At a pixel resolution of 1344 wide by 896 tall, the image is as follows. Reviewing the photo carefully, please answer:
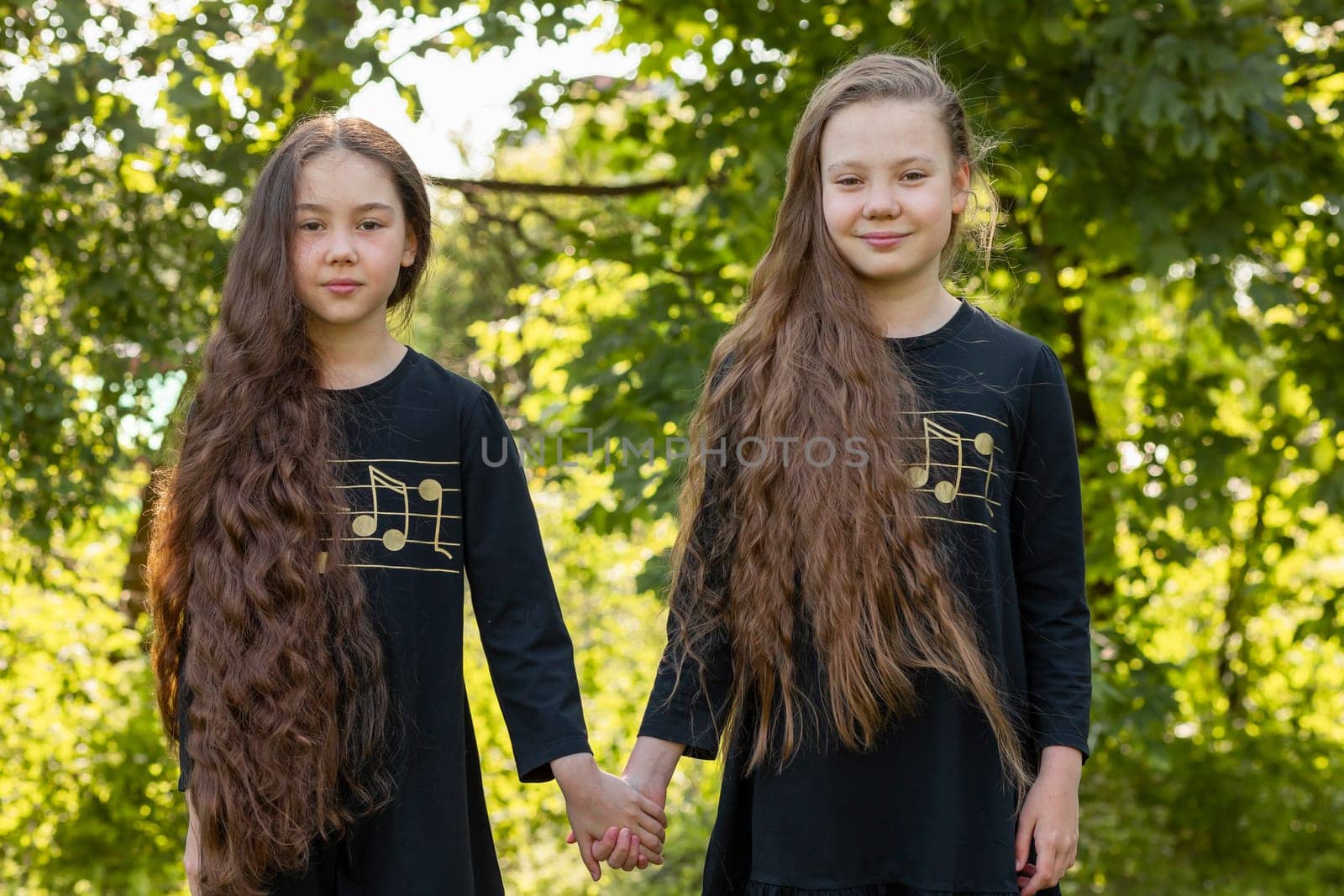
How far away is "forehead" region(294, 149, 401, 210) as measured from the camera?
2314mm

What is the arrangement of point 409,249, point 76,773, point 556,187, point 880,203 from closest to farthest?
point 880,203 → point 409,249 → point 556,187 → point 76,773

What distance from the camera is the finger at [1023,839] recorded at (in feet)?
6.90

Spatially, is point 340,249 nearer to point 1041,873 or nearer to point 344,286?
point 344,286

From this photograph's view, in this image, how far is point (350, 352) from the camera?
236 centimetres

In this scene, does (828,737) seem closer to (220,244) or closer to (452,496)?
(452,496)

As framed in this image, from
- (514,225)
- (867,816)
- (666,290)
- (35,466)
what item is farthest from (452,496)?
(514,225)

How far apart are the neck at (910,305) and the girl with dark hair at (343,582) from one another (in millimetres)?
706

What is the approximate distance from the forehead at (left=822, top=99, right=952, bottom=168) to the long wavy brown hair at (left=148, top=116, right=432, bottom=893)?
794 mm

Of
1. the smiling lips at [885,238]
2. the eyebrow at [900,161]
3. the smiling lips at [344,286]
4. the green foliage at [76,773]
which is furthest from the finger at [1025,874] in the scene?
the green foliage at [76,773]

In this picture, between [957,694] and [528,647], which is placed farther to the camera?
[528,647]

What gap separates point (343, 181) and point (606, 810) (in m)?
1.19

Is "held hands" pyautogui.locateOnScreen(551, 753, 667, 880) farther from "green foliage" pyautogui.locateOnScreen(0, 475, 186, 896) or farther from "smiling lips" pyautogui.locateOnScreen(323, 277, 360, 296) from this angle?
"green foliage" pyautogui.locateOnScreen(0, 475, 186, 896)

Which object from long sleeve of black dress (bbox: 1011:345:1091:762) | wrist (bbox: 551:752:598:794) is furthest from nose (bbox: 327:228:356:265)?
long sleeve of black dress (bbox: 1011:345:1091:762)

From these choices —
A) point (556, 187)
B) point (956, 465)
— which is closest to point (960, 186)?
point (956, 465)
